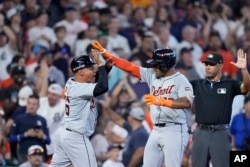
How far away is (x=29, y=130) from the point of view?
48.7 ft

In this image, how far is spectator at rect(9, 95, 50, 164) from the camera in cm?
1485

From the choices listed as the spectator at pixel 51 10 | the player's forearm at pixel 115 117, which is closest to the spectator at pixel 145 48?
the player's forearm at pixel 115 117

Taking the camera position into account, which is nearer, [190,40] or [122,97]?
[122,97]

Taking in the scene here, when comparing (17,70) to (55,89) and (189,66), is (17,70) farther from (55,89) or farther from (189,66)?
(189,66)

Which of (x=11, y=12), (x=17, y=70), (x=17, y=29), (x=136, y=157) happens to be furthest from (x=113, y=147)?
(x=11, y=12)

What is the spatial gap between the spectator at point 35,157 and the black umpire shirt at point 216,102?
3.13 m

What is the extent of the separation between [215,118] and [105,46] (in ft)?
21.4

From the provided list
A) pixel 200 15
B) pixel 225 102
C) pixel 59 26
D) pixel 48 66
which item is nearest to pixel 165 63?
pixel 225 102

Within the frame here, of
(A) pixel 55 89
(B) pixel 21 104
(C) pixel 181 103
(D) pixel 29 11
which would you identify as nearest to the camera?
(C) pixel 181 103

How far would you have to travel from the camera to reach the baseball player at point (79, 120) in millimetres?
11930

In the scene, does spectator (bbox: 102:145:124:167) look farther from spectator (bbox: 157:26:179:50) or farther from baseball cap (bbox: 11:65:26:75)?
spectator (bbox: 157:26:179:50)

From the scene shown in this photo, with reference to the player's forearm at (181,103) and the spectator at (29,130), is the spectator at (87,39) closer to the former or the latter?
the spectator at (29,130)

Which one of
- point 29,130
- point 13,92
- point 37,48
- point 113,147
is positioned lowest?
point 113,147

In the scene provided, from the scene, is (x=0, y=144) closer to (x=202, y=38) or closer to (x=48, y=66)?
(x=48, y=66)
